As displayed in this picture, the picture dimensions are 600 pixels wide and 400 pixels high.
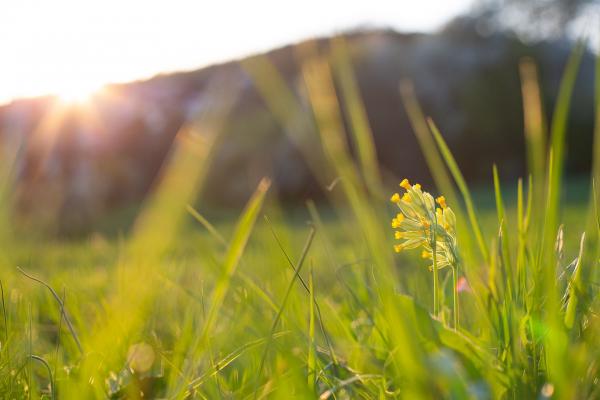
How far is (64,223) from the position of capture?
21.4 ft

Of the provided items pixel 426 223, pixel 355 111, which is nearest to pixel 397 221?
pixel 426 223

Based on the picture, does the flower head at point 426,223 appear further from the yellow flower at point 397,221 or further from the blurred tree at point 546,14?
the blurred tree at point 546,14

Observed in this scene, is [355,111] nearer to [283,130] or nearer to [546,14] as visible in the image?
[283,130]

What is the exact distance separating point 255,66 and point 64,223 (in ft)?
21.4

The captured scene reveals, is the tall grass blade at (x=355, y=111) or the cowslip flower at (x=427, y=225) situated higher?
the tall grass blade at (x=355, y=111)

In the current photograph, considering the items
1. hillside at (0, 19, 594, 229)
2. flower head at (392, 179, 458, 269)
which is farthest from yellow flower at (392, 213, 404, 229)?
hillside at (0, 19, 594, 229)

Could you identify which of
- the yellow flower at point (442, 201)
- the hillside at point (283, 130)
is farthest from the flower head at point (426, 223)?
the hillside at point (283, 130)

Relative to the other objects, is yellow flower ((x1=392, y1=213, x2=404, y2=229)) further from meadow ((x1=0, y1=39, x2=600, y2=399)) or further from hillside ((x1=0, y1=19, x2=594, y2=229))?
hillside ((x1=0, y1=19, x2=594, y2=229))

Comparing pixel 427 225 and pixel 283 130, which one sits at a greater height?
pixel 427 225

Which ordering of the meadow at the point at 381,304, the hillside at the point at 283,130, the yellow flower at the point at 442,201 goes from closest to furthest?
the meadow at the point at 381,304 → the yellow flower at the point at 442,201 → the hillside at the point at 283,130

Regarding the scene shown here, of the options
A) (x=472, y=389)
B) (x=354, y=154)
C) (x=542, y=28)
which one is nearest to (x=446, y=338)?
(x=472, y=389)

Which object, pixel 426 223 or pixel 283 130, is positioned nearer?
pixel 426 223

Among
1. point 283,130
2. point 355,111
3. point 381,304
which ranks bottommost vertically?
point 283,130

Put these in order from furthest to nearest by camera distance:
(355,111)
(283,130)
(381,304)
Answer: (283,130) < (381,304) < (355,111)
